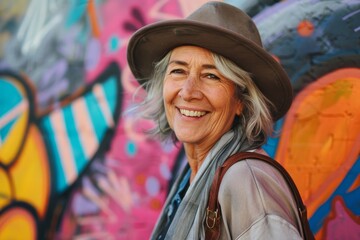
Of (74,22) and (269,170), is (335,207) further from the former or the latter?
(74,22)

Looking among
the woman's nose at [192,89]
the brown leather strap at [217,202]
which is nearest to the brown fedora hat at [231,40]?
the woman's nose at [192,89]

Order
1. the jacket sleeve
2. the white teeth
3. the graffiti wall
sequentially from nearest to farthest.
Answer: the jacket sleeve, the white teeth, the graffiti wall

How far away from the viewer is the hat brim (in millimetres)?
1897

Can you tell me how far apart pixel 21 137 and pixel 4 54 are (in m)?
0.59

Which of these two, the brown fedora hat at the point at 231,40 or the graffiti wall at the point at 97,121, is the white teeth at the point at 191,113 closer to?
the brown fedora hat at the point at 231,40

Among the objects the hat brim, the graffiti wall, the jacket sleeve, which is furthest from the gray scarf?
the graffiti wall

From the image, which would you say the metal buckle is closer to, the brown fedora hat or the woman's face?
the woman's face

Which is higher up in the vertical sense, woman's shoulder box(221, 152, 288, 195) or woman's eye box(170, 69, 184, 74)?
woman's eye box(170, 69, 184, 74)

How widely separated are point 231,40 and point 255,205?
1.86 feet

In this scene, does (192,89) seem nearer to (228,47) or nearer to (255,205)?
(228,47)

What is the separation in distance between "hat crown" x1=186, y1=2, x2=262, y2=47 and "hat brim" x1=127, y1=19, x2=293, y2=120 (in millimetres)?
42

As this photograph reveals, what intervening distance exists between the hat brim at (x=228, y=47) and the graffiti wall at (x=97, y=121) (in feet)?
3.98

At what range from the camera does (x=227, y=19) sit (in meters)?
1.95

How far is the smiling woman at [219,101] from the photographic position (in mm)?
1714
